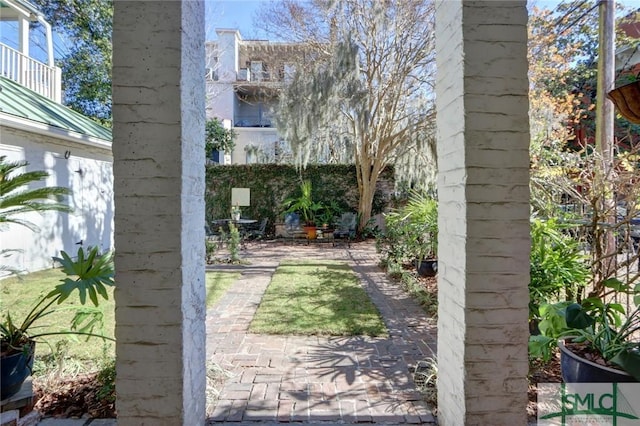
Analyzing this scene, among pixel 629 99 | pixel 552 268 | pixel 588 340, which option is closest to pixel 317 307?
pixel 552 268

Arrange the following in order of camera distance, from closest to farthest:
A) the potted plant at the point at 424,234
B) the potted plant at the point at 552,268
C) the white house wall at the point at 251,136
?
the potted plant at the point at 552,268 < the potted plant at the point at 424,234 < the white house wall at the point at 251,136

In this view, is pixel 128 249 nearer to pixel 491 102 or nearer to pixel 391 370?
pixel 491 102

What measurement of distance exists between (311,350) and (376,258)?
520 cm

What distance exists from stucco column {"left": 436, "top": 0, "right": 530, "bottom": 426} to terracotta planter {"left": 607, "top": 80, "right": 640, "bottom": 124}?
772mm

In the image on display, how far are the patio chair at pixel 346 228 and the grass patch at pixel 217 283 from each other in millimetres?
4962

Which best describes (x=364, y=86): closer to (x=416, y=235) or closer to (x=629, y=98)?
(x=416, y=235)

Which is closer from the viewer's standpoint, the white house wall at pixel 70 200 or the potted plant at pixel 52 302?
the potted plant at pixel 52 302

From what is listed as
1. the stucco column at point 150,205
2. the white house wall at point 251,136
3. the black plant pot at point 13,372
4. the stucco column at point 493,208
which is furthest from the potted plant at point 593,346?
the white house wall at point 251,136

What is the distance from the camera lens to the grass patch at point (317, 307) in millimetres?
3688

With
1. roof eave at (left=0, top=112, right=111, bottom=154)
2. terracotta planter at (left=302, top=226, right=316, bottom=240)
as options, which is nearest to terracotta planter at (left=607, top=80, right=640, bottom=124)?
roof eave at (left=0, top=112, right=111, bottom=154)

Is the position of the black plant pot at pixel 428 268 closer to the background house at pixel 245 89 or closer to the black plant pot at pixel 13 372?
the black plant pot at pixel 13 372

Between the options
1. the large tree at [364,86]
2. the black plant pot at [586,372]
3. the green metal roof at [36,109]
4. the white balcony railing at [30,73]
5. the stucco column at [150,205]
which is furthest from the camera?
the large tree at [364,86]

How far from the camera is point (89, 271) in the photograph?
83.1 inches

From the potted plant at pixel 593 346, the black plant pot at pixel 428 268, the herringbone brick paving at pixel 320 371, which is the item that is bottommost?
the herringbone brick paving at pixel 320 371
